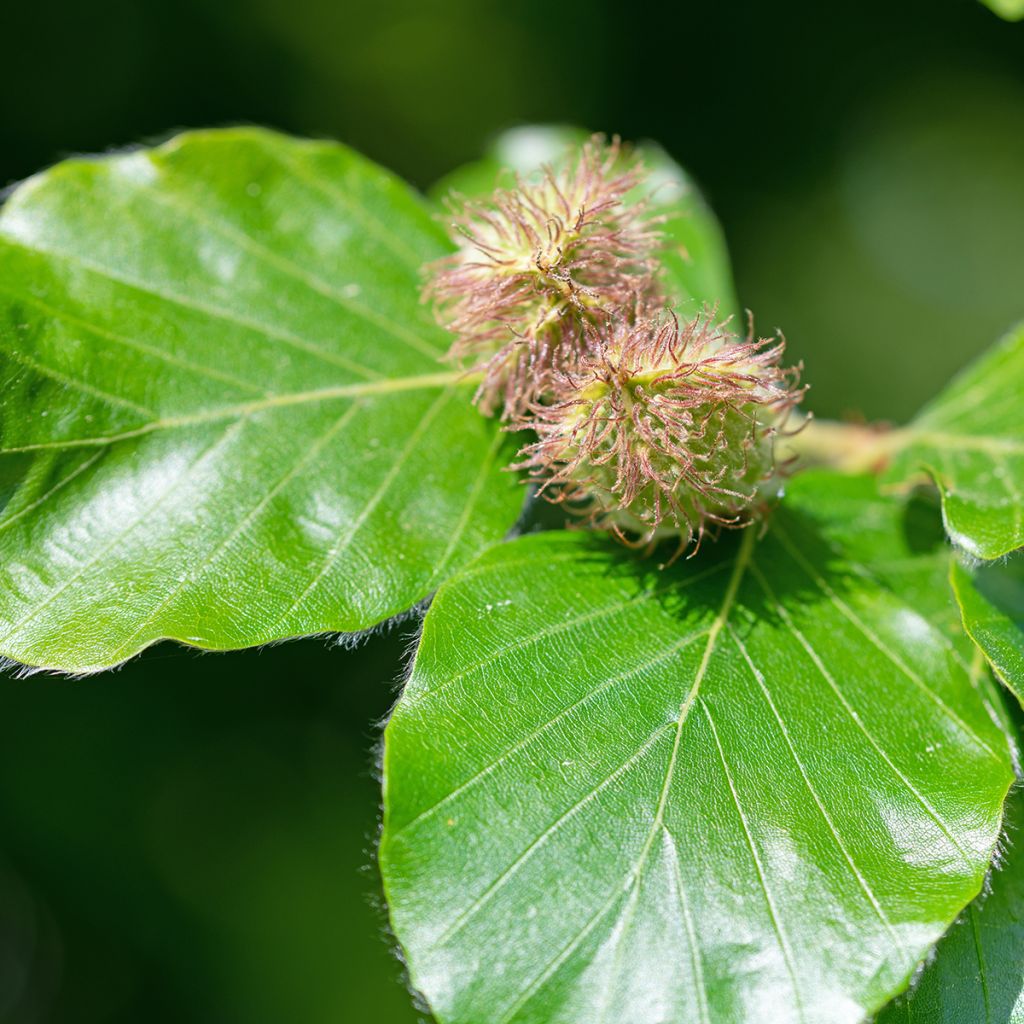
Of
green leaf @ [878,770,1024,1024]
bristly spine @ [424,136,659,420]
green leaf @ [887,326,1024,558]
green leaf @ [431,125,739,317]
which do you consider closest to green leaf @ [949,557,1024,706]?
green leaf @ [887,326,1024,558]

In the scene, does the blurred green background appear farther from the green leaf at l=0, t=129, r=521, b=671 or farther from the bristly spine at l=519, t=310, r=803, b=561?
the bristly spine at l=519, t=310, r=803, b=561

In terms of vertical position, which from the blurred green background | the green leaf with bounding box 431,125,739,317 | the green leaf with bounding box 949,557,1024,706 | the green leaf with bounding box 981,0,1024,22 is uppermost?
the green leaf with bounding box 981,0,1024,22

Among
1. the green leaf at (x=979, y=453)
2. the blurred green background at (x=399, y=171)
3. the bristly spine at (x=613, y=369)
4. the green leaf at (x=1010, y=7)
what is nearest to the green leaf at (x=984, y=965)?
the green leaf at (x=979, y=453)

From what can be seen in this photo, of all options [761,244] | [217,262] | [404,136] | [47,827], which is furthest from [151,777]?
[761,244]

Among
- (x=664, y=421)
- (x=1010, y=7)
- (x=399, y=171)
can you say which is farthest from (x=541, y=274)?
(x=399, y=171)

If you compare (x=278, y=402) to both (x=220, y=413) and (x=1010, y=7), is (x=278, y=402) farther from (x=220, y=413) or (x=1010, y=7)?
(x=1010, y=7)
